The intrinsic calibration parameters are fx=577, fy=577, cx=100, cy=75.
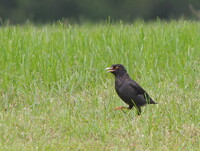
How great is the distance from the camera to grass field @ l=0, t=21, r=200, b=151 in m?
6.36

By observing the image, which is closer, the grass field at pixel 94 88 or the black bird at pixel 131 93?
the grass field at pixel 94 88

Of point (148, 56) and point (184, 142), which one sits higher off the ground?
point (148, 56)

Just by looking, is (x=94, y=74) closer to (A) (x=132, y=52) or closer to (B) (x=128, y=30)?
(A) (x=132, y=52)

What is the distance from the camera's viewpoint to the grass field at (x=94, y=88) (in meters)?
6.36

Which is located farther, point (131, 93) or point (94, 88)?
point (94, 88)

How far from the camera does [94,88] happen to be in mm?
8422

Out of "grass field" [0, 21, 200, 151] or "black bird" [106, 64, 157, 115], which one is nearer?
"grass field" [0, 21, 200, 151]

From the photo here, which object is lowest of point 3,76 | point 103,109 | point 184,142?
point 184,142

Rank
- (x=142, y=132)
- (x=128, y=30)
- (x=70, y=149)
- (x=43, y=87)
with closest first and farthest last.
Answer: (x=70, y=149)
(x=142, y=132)
(x=43, y=87)
(x=128, y=30)

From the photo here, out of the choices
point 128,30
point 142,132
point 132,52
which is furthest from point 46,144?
point 128,30

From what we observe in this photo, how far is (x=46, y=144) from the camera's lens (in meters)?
6.09

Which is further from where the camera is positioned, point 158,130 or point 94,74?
point 94,74

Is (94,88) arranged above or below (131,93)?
above

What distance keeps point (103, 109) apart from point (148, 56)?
6.82ft
